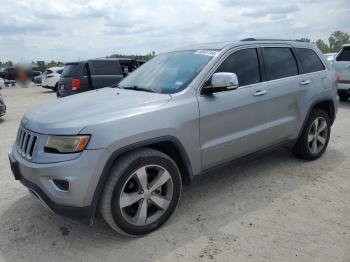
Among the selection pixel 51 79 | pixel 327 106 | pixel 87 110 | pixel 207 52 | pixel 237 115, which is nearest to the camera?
pixel 87 110

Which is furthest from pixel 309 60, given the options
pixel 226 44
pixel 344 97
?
pixel 344 97

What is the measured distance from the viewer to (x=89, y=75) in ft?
35.6

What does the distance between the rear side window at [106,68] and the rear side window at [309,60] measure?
7264 mm

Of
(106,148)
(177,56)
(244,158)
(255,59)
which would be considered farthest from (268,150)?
(106,148)

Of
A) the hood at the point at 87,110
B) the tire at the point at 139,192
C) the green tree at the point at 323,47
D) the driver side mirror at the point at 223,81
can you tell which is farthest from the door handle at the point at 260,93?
the green tree at the point at 323,47

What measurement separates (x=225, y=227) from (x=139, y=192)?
2.92 feet

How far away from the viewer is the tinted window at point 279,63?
4414 millimetres

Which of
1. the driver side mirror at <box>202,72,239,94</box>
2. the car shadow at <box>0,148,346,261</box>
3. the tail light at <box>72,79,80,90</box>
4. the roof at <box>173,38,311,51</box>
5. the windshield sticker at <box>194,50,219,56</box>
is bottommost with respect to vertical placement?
the car shadow at <box>0,148,346,261</box>

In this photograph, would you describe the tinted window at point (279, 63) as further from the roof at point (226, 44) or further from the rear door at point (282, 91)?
the roof at point (226, 44)

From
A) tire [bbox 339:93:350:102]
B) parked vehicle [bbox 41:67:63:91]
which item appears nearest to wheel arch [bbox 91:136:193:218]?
tire [bbox 339:93:350:102]

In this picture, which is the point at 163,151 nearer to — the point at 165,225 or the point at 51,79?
the point at 165,225

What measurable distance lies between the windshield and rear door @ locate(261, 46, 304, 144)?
0.93 metres

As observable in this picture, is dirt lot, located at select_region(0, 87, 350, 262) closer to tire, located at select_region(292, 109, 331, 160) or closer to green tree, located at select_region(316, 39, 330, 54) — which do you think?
tire, located at select_region(292, 109, 331, 160)

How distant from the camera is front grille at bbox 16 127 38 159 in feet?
10.2
